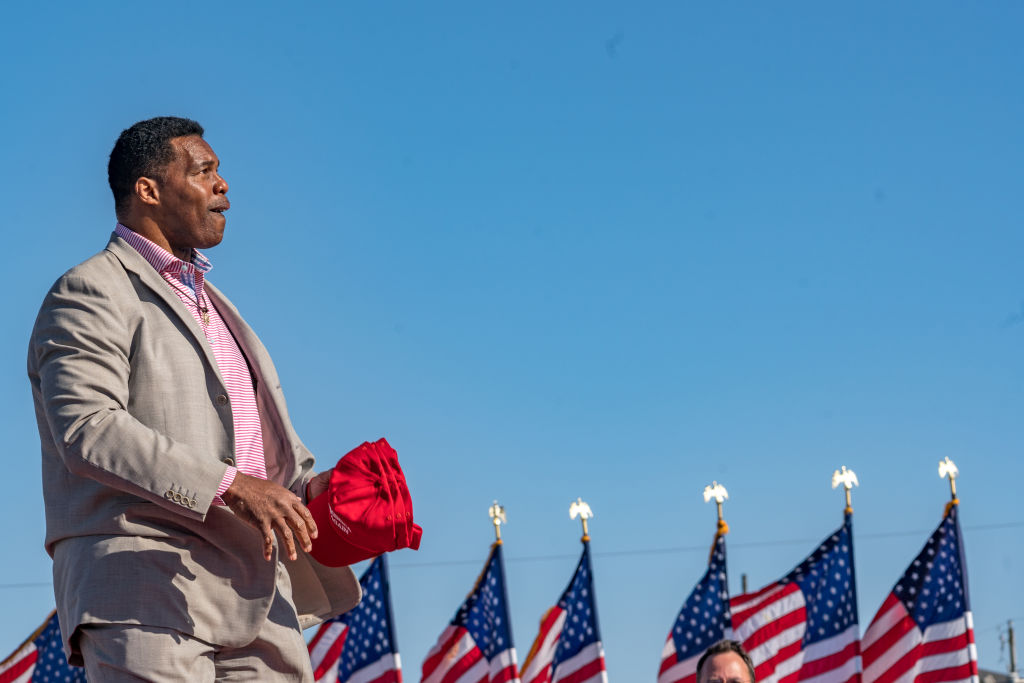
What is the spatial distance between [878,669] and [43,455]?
1412cm

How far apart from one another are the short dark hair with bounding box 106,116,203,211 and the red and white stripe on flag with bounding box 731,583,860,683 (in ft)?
44.2

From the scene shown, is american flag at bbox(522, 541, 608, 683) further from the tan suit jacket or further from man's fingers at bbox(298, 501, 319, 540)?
man's fingers at bbox(298, 501, 319, 540)

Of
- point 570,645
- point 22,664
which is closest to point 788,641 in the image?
point 570,645

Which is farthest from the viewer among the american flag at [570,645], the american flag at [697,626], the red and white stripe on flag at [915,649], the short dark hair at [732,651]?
the american flag at [570,645]

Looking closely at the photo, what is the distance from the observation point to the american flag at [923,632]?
16000mm

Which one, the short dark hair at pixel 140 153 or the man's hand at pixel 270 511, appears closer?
the man's hand at pixel 270 511

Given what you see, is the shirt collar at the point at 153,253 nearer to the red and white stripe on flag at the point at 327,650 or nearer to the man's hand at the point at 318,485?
the man's hand at the point at 318,485

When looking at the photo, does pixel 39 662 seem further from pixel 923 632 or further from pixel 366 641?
A: pixel 923 632

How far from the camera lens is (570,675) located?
17.5 m

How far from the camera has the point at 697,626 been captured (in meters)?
16.8

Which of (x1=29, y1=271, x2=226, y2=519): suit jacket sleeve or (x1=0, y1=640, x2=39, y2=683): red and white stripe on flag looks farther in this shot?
(x1=0, y1=640, x2=39, y2=683): red and white stripe on flag

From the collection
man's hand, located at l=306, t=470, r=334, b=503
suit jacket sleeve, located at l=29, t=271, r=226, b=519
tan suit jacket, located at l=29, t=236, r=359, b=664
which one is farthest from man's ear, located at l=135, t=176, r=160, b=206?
man's hand, located at l=306, t=470, r=334, b=503

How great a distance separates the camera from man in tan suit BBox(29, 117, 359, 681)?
319 cm

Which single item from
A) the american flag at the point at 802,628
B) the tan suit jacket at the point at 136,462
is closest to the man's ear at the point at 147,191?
the tan suit jacket at the point at 136,462
